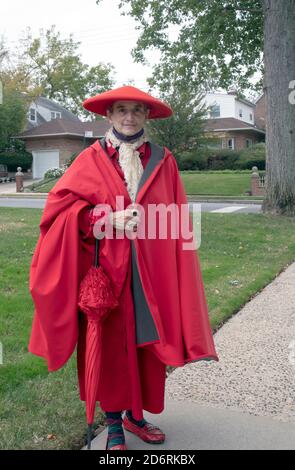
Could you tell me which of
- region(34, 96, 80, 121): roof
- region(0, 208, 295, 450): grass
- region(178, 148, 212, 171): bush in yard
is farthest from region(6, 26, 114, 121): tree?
region(0, 208, 295, 450): grass

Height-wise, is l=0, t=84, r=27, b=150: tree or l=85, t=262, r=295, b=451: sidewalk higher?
l=0, t=84, r=27, b=150: tree

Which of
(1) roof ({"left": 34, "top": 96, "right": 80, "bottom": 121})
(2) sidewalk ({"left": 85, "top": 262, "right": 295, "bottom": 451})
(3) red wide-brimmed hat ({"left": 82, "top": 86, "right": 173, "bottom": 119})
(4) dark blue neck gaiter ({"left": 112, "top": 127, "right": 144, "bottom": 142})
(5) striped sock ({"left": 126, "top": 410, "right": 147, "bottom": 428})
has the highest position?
(1) roof ({"left": 34, "top": 96, "right": 80, "bottom": 121})

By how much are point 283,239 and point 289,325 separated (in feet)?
16.2

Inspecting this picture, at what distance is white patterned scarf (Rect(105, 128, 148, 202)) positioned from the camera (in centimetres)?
285

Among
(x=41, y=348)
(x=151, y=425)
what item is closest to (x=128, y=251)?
(x=41, y=348)

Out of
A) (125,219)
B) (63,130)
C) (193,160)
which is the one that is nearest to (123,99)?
(125,219)

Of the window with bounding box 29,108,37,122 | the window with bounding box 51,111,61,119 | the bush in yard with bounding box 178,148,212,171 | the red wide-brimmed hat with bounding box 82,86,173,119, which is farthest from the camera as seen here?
the window with bounding box 51,111,61,119

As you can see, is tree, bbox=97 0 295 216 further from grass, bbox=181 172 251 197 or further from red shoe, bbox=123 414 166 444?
red shoe, bbox=123 414 166 444

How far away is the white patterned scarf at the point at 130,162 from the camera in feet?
9.36

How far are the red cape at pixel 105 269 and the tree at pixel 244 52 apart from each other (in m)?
10.1

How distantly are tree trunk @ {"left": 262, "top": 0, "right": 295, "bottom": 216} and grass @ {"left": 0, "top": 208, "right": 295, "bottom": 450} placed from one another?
0.83m

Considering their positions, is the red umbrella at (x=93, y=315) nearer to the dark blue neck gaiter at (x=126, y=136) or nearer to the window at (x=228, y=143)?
the dark blue neck gaiter at (x=126, y=136)

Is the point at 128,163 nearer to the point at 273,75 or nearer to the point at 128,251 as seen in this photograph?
the point at 128,251

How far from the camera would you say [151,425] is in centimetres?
309
